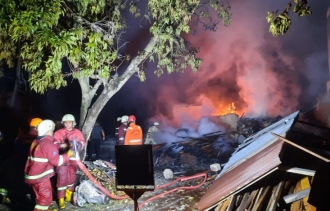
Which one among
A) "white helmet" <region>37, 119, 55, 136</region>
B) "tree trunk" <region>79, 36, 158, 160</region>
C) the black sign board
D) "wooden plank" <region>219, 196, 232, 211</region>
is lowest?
"wooden plank" <region>219, 196, 232, 211</region>

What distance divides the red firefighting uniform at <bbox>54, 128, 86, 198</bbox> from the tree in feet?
4.11

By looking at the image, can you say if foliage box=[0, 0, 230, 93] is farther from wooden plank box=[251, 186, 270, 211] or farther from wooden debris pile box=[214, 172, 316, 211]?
wooden plank box=[251, 186, 270, 211]

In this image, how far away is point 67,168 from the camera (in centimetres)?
646

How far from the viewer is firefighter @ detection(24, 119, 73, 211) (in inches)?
201

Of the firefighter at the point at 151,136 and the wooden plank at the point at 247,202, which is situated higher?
the firefighter at the point at 151,136

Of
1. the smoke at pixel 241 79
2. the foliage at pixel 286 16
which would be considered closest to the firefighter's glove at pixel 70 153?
the foliage at pixel 286 16

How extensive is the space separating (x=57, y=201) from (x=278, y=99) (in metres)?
20.3

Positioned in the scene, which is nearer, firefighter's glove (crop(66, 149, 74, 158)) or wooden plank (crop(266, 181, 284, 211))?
wooden plank (crop(266, 181, 284, 211))

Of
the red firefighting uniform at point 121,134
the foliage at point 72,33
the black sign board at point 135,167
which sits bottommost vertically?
the black sign board at point 135,167

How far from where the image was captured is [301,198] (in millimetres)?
3521

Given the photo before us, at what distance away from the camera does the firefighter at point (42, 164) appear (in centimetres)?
512

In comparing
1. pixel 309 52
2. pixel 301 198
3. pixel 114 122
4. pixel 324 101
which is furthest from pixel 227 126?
pixel 301 198

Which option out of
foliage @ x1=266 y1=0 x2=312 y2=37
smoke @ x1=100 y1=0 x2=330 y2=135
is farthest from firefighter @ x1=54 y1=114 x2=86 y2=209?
smoke @ x1=100 y1=0 x2=330 y2=135

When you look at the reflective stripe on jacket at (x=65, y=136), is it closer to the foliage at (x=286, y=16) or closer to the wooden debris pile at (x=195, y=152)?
the wooden debris pile at (x=195, y=152)
